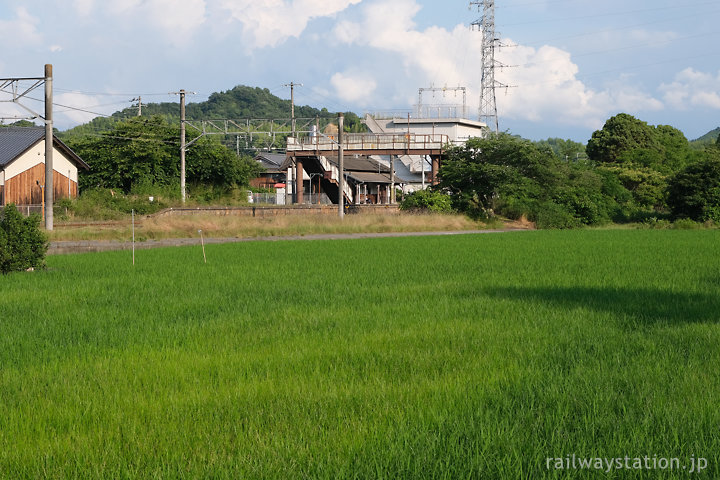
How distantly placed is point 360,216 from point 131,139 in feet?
65.5

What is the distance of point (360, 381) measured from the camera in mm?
6031

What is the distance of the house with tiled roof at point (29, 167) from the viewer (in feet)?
138

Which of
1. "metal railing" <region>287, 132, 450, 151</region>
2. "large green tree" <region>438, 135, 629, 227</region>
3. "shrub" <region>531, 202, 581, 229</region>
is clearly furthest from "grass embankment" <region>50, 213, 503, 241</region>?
"metal railing" <region>287, 132, 450, 151</region>

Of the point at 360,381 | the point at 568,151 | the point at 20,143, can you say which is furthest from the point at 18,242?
the point at 568,151

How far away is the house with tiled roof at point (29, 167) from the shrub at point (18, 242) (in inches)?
1109

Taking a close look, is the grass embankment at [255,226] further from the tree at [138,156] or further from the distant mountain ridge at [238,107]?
the distant mountain ridge at [238,107]

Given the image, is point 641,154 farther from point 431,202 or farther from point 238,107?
point 238,107

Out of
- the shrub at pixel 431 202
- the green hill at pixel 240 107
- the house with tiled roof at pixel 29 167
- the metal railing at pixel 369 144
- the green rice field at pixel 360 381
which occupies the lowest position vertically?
the green rice field at pixel 360 381

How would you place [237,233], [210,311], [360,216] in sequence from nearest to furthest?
[210,311]
[237,233]
[360,216]

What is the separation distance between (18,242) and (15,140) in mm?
32865

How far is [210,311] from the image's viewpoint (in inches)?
406

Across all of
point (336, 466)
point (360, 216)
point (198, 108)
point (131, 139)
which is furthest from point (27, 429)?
point (198, 108)

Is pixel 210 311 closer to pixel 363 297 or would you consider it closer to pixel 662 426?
pixel 363 297

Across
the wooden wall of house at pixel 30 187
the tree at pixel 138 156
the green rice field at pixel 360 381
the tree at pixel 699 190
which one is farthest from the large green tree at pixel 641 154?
the green rice field at pixel 360 381
